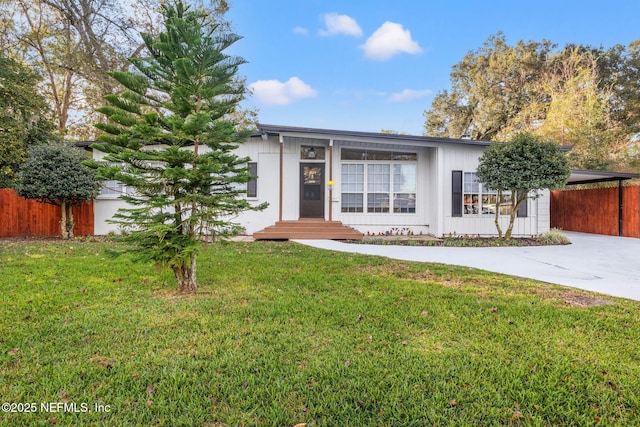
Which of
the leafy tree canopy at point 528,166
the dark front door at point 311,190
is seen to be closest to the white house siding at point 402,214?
the dark front door at point 311,190

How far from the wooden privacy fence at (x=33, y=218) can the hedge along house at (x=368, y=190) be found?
494mm

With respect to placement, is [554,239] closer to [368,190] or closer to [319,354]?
[368,190]

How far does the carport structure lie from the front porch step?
26.0 ft

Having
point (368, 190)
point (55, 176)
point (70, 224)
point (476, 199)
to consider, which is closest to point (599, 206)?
point (476, 199)

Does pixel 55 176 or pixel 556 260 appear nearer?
pixel 556 260

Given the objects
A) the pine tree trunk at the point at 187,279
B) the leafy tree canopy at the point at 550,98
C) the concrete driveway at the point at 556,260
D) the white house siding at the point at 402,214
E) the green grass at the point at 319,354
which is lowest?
the green grass at the point at 319,354

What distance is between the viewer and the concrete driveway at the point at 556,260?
15.8 ft

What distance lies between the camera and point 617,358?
2.40 meters

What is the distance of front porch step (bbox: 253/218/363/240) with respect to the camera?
9.75 meters

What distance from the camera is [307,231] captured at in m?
9.88

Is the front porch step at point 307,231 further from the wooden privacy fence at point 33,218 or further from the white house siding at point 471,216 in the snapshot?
the wooden privacy fence at point 33,218

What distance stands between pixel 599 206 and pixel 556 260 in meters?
8.53

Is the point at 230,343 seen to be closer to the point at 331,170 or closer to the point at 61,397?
the point at 61,397

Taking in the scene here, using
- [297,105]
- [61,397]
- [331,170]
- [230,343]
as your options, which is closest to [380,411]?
[230,343]
